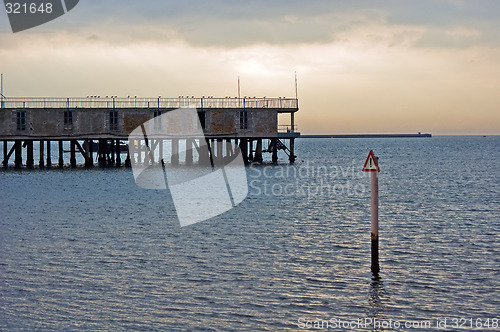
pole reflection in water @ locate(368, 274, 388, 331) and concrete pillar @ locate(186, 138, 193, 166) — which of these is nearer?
pole reflection in water @ locate(368, 274, 388, 331)

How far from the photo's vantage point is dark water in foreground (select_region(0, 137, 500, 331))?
16.2 m

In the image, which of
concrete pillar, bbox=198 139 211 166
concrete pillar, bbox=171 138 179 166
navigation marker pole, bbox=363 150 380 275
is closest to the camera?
navigation marker pole, bbox=363 150 380 275

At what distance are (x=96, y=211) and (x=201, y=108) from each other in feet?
130

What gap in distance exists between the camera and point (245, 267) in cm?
2147

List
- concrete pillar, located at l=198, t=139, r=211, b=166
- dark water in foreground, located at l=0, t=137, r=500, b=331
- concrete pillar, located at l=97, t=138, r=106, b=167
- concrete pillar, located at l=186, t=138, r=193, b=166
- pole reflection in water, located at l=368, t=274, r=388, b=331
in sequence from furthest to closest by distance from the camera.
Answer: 1. concrete pillar, located at l=198, t=139, r=211, b=166
2. concrete pillar, located at l=186, t=138, r=193, b=166
3. concrete pillar, located at l=97, t=138, r=106, b=167
4. dark water in foreground, located at l=0, t=137, r=500, b=331
5. pole reflection in water, located at l=368, t=274, r=388, b=331

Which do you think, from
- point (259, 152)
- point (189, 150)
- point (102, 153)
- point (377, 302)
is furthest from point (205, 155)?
point (377, 302)

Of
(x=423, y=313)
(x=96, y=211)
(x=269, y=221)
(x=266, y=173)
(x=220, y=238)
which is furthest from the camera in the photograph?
(x=266, y=173)

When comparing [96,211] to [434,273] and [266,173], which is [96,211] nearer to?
[434,273]

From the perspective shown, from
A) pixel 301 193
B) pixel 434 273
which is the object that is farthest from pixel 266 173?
pixel 434 273

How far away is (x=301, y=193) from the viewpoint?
4991 centimetres

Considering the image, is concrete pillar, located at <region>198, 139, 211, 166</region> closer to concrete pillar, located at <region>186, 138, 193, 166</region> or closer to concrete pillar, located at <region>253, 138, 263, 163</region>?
concrete pillar, located at <region>186, 138, 193, 166</region>

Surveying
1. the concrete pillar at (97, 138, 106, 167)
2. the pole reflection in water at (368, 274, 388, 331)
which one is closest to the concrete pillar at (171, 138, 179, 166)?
the concrete pillar at (97, 138, 106, 167)

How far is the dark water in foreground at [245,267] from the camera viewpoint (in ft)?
53.3

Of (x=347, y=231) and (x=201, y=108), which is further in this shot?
(x=201, y=108)
